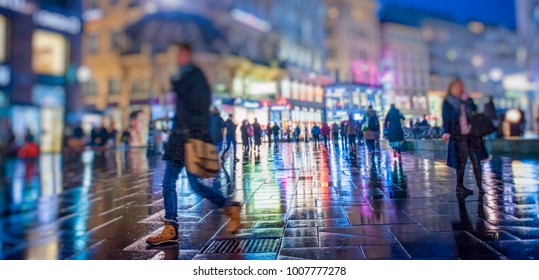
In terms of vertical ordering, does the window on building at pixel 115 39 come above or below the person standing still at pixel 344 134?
above

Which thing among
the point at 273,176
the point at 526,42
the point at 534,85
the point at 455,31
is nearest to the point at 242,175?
the point at 273,176

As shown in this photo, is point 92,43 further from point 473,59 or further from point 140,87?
point 473,59

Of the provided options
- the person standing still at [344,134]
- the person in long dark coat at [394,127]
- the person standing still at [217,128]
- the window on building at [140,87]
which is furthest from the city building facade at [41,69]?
the person in long dark coat at [394,127]

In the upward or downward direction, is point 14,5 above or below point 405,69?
above

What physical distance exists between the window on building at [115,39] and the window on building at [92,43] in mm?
147

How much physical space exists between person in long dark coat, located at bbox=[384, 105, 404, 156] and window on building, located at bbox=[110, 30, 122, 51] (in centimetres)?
167

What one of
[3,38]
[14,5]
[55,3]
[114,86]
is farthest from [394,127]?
[3,38]

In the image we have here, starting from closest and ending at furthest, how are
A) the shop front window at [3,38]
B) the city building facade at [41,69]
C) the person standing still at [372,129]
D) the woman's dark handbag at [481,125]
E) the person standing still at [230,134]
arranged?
the person standing still at [230,134] < the person standing still at [372,129] < the woman's dark handbag at [481,125] < the city building facade at [41,69] < the shop front window at [3,38]

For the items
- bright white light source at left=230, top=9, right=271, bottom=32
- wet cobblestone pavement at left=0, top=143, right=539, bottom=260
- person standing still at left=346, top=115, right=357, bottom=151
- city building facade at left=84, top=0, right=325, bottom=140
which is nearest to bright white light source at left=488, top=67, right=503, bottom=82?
wet cobblestone pavement at left=0, top=143, right=539, bottom=260

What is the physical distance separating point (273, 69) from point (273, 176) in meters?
0.67

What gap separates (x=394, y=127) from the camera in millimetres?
2123

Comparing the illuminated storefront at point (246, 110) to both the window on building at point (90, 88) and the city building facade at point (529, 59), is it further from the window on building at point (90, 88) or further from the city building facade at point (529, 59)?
the city building facade at point (529, 59)

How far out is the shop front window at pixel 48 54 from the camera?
2.47 m

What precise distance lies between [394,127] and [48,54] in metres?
2.80
